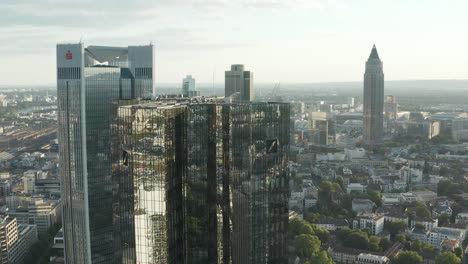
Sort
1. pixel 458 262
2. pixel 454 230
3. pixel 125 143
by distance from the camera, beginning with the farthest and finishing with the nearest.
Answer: pixel 454 230, pixel 458 262, pixel 125 143

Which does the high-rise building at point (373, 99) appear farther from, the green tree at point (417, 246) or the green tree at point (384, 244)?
the green tree at point (417, 246)

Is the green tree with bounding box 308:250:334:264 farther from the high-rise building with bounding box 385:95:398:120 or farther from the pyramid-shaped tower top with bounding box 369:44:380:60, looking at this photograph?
the high-rise building with bounding box 385:95:398:120

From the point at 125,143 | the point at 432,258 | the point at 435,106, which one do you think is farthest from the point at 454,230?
the point at 435,106

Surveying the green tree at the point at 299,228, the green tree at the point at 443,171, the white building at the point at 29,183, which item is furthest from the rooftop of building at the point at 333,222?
the white building at the point at 29,183

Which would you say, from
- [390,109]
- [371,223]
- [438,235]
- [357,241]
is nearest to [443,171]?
[438,235]

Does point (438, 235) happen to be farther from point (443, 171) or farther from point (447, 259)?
point (443, 171)

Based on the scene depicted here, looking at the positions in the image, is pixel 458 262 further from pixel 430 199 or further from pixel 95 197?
pixel 95 197
